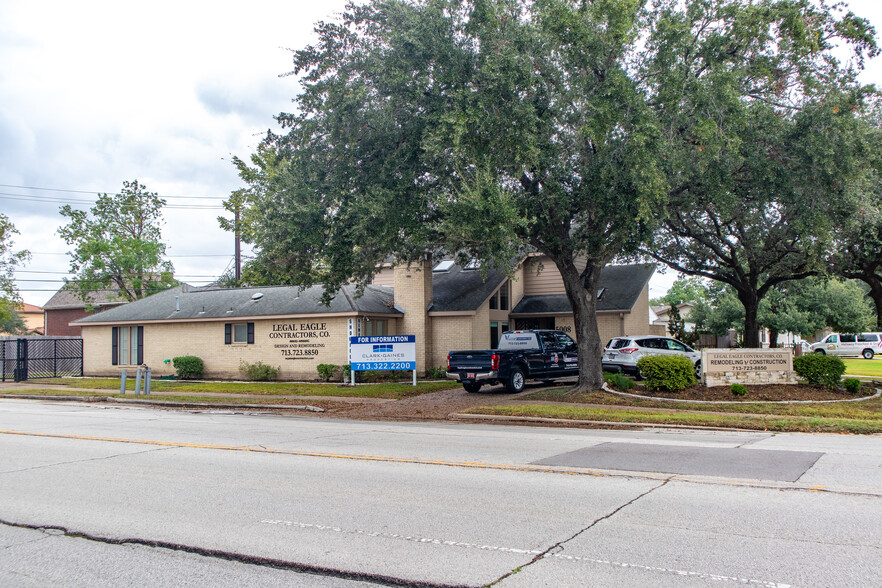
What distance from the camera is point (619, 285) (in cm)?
2956

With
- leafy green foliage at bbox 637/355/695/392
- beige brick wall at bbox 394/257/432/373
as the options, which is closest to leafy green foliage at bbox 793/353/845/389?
leafy green foliage at bbox 637/355/695/392

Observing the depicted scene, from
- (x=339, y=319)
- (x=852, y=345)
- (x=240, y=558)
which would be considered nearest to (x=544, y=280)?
(x=339, y=319)

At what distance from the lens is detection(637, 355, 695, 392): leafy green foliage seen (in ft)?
59.4

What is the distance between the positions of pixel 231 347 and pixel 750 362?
2011 cm

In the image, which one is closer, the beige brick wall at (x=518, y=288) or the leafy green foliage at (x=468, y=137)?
the leafy green foliage at (x=468, y=137)

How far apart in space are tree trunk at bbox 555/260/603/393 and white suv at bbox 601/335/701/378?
4.44 m

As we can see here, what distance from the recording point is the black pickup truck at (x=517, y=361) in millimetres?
19484

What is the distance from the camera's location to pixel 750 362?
1831 centimetres

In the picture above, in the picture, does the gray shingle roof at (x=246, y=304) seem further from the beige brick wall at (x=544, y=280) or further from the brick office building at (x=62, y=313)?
the brick office building at (x=62, y=313)

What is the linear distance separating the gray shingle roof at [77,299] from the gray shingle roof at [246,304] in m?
12.2

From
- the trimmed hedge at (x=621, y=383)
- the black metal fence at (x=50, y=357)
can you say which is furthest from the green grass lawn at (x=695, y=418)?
the black metal fence at (x=50, y=357)

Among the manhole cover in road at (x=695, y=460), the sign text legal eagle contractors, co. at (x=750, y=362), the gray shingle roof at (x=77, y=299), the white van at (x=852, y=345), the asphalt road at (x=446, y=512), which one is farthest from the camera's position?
the white van at (x=852, y=345)

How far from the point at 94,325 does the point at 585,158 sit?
25.7 meters

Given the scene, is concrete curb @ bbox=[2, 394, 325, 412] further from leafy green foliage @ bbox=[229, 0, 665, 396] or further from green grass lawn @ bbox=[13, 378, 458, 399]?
leafy green foliage @ bbox=[229, 0, 665, 396]
